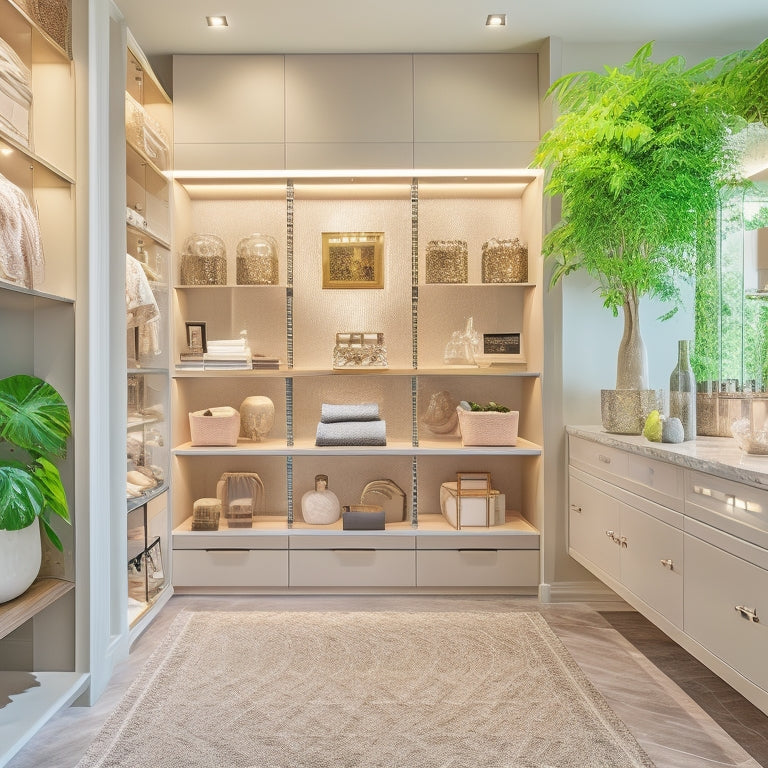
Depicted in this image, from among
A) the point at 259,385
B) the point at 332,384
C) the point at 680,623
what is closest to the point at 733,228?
the point at 680,623

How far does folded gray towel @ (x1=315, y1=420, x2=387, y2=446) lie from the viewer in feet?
11.8

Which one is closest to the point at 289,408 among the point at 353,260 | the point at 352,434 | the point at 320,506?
the point at 352,434

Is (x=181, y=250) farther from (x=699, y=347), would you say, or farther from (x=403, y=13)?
(x=699, y=347)

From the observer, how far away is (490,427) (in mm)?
3586

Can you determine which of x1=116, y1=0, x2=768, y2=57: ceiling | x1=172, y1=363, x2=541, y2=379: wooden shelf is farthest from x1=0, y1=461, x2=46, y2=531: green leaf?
x1=116, y1=0, x2=768, y2=57: ceiling

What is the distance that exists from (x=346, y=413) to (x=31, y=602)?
6.06 ft

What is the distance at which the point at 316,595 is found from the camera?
358 centimetres

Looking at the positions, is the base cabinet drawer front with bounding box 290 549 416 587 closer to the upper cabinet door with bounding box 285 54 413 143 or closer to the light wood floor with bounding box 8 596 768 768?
the light wood floor with bounding box 8 596 768 768

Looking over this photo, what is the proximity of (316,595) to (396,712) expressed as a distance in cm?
134

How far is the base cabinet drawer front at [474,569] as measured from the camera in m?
3.55

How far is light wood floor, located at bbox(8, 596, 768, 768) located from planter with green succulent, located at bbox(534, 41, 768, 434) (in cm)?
93

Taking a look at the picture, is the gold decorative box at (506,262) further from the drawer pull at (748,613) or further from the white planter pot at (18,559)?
the white planter pot at (18,559)

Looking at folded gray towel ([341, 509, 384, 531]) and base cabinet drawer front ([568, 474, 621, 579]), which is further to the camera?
folded gray towel ([341, 509, 384, 531])

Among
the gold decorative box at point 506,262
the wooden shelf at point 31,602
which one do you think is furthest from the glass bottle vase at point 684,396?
the wooden shelf at point 31,602
